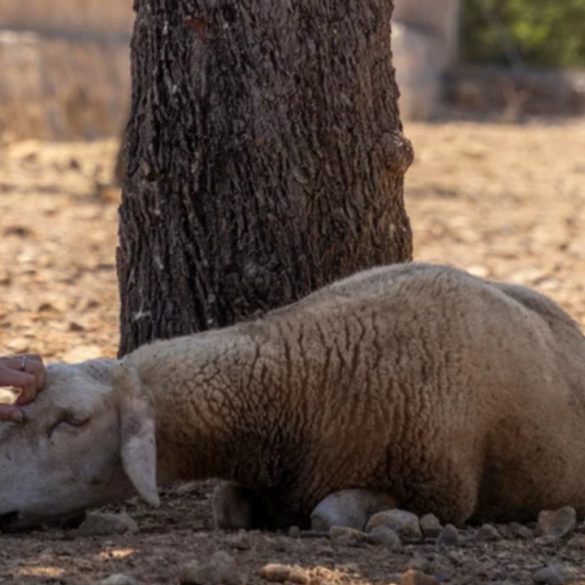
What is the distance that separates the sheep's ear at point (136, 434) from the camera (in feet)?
17.2

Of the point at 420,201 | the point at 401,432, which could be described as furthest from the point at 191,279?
the point at 420,201

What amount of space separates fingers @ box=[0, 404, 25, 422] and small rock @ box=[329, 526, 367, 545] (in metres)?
0.94

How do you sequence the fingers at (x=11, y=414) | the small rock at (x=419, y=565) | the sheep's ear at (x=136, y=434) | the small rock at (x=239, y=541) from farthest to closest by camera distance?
the fingers at (x=11, y=414) < the sheep's ear at (x=136, y=434) < the small rock at (x=239, y=541) < the small rock at (x=419, y=565)

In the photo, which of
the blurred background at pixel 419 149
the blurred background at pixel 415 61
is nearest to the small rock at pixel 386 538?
the blurred background at pixel 419 149

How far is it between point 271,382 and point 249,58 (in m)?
1.27

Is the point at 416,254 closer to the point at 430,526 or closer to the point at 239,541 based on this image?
the point at 430,526

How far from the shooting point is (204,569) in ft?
14.9

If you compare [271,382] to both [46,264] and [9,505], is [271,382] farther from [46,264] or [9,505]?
[46,264]

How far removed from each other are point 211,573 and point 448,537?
97 centimetres

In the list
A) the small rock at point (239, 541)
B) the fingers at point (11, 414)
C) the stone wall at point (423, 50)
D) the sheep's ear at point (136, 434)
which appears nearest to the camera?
the small rock at point (239, 541)

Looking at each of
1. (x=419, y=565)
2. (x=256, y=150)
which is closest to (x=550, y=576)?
(x=419, y=565)

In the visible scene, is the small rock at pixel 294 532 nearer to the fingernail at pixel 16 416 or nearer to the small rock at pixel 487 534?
the small rock at pixel 487 534

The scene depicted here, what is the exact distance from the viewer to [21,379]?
532 centimetres

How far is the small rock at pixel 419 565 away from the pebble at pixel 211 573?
508 mm
